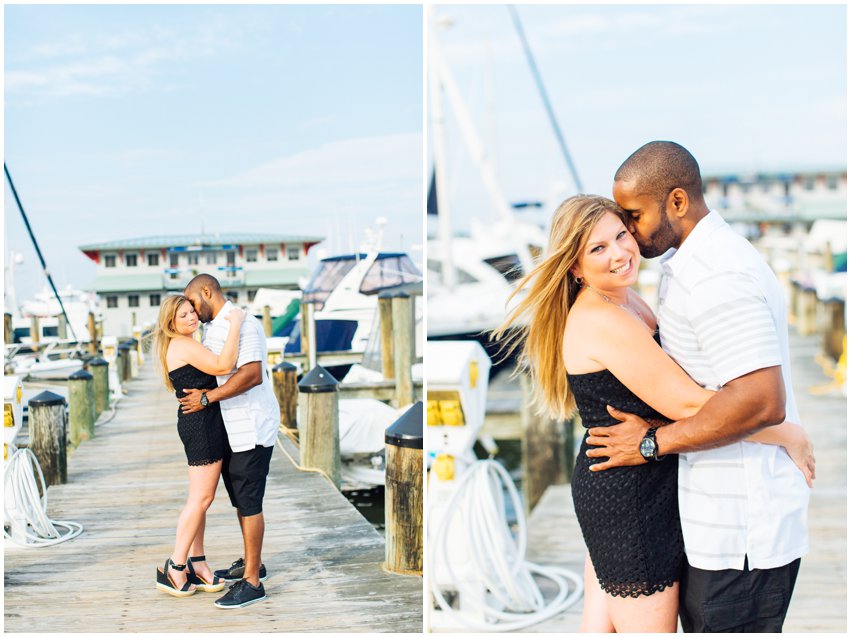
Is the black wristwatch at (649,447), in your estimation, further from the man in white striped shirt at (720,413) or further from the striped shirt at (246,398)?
the striped shirt at (246,398)

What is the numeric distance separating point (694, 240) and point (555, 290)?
0.99ft

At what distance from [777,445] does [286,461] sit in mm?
2277

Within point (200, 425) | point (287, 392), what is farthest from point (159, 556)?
point (287, 392)

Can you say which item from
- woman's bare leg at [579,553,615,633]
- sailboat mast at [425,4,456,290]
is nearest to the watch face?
woman's bare leg at [579,553,615,633]

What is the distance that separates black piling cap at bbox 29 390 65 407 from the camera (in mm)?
3404

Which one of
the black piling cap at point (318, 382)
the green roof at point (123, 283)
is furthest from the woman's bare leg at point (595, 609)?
the green roof at point (123, 283)

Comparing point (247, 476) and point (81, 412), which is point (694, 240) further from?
point (81, 412)

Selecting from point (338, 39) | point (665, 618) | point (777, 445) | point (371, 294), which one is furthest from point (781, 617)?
point (338, 39)

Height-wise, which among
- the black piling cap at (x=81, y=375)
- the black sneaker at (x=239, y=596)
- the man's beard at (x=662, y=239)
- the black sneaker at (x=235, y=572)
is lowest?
the black sneaker at (x=239, y=596)

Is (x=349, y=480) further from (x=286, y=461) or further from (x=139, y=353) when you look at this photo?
(x=139, y=353)

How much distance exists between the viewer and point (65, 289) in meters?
3.28

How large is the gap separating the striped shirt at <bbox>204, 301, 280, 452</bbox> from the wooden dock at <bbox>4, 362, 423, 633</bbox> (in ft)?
0.84

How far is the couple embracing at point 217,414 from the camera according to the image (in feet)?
9.77

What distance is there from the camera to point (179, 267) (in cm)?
308
